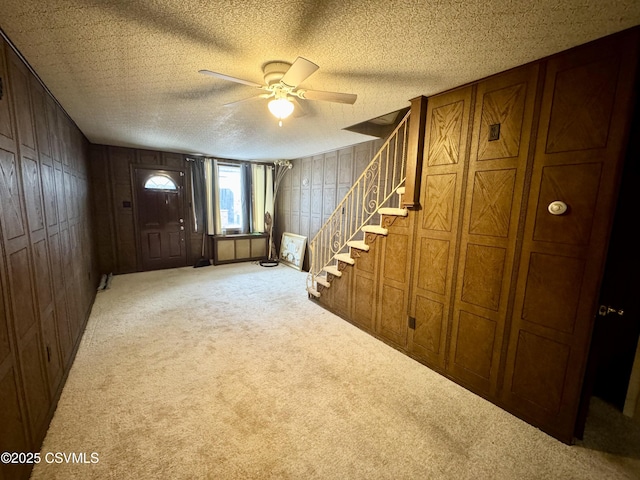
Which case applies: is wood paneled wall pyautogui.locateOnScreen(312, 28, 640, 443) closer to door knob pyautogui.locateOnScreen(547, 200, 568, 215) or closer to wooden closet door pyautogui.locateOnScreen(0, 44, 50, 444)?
door knob pyautogui.locateOnScreen(547, 200, 568, 215)

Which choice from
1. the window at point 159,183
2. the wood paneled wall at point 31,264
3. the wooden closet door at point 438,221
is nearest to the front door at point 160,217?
the window at point 159,183

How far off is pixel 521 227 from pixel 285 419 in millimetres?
2235

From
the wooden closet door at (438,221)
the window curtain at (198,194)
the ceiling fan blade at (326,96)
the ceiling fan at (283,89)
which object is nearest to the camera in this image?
the ceiling fan at (283,89)

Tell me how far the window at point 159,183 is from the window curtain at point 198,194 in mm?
418

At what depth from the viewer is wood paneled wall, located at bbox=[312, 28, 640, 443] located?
161 cm

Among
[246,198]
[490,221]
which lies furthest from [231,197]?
[490,221]

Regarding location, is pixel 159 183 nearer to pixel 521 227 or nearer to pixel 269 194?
pixel 269 194

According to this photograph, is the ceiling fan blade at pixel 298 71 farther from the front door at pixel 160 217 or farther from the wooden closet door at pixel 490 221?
the front door at pixel 160 217

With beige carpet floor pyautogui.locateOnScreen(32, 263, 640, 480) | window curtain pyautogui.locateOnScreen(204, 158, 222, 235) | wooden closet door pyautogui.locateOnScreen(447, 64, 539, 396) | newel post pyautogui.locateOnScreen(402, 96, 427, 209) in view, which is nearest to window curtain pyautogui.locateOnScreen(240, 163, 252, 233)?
window curtain pyautogui.locateOnScreen(204, 158, 222, 235)

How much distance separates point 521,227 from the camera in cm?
193

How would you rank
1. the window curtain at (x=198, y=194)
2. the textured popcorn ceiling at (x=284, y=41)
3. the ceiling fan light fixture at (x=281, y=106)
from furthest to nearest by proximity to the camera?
1. the window curtain at (x=198, y=194)
2. the ceiling fan light fixture at (x=281, y=106)
3. the textured popcorn ceiling at (x=284, y=41)

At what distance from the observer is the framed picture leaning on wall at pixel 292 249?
19.9 feet

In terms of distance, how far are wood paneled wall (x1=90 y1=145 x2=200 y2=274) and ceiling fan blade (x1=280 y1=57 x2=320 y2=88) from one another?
4.96 meters

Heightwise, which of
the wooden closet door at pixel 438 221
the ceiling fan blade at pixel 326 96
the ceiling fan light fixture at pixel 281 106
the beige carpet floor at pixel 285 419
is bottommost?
the beige carpet floor at pixel 285 419
